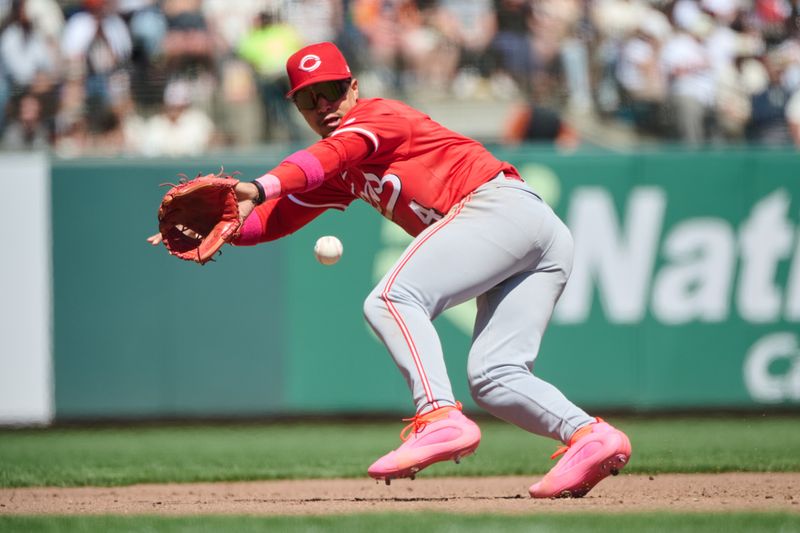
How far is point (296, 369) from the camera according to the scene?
30.2ft

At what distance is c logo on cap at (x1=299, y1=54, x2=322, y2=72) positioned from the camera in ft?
15.4

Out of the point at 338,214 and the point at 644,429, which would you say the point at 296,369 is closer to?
the point at 338,214

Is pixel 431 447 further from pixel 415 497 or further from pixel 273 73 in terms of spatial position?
pixel 273 73

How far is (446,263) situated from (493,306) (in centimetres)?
34

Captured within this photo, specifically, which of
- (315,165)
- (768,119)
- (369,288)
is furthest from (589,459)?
(768,119)

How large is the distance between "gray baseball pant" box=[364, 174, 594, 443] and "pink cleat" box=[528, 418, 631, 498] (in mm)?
70

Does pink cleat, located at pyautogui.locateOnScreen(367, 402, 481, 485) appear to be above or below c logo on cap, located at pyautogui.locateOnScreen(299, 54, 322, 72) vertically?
below

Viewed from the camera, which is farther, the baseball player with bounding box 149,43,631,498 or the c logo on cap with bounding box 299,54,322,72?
the c logo on cap with bounding box 299,54,322,72

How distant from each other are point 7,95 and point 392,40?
3.67m

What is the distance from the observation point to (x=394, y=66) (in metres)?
11.6

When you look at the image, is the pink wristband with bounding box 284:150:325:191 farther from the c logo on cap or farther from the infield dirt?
the infield dirt

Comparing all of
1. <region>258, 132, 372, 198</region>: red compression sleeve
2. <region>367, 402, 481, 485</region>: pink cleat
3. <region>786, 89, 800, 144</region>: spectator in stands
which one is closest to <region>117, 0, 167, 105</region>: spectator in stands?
<region>786, 89, 800, 144</region>: spectator in stands

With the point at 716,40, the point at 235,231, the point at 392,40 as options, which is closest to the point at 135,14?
the point at 392,40

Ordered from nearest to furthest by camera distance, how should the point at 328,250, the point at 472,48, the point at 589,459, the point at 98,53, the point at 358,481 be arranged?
the point at 589,459 → the point at 328,250 → the point at 358,481 → the point at 98,53 → the point at 472,48
